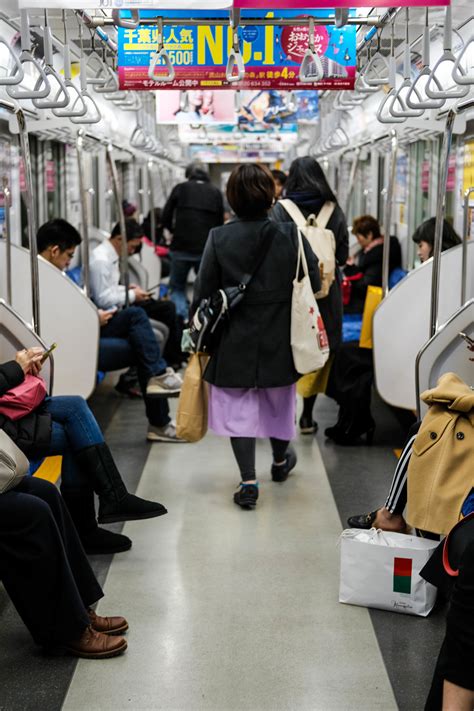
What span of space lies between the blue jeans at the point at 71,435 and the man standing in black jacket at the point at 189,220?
563cm

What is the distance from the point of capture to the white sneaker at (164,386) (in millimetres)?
5820

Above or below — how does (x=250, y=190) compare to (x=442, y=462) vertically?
above

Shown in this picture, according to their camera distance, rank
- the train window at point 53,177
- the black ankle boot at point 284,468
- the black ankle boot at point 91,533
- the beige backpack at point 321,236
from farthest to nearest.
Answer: the train window at point 53,177
the beige backpack at point 321,236
the black ankle boot at point 284,468
the black ankle boot at point 91,533

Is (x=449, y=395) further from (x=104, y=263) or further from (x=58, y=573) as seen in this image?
(x=104, y=263)

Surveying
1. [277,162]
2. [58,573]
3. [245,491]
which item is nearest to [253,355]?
[245,491]

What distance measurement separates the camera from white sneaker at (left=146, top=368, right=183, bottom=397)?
5820 mm

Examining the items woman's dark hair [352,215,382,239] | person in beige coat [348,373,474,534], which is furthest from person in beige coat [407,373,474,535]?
woman's dark hair [352,215,382,239]

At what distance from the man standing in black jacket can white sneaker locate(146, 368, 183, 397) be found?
11.8 ft

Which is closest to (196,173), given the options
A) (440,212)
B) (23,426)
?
(440,212)

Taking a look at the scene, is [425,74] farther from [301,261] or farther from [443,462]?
[443,462]

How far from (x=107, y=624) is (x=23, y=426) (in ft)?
2.70

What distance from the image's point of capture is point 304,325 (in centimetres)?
459

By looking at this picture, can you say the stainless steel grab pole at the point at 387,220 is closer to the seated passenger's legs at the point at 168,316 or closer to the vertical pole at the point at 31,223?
the vertical pole at the point at 31,223

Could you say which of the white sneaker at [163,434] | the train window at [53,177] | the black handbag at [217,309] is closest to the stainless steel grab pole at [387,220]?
the black handbag at [217,309]
